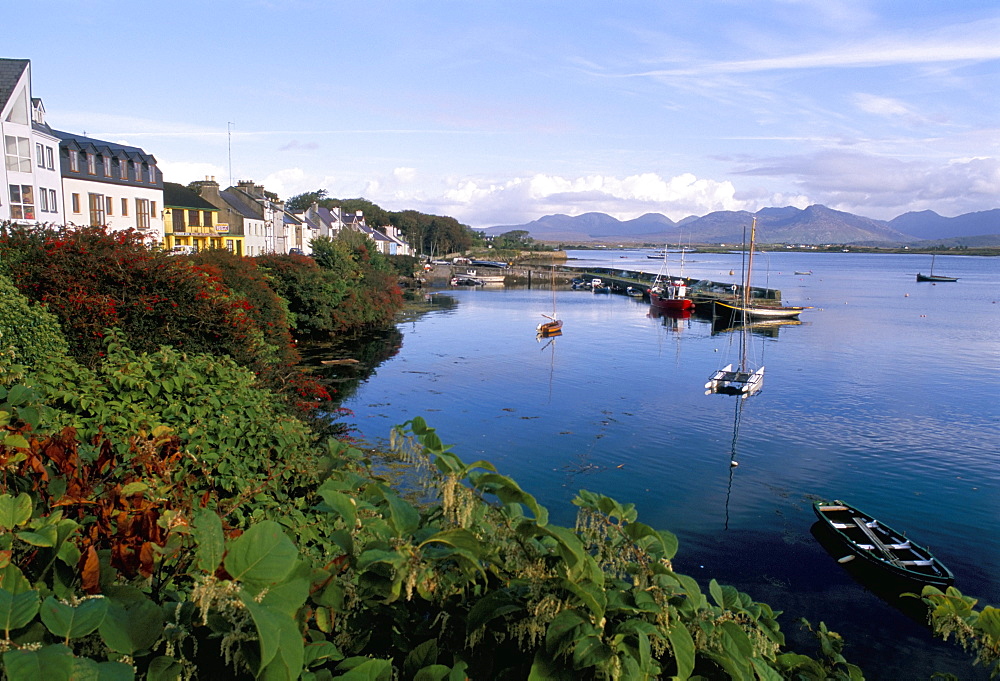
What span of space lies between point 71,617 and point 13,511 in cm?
86

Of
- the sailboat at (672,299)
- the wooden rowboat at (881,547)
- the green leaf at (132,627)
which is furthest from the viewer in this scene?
the sailboat at (672,299)

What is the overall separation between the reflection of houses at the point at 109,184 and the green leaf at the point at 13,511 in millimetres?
41734

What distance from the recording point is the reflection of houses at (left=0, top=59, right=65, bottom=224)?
34156mm

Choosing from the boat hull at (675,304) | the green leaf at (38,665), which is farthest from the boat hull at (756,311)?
the green leaf at (38,665)

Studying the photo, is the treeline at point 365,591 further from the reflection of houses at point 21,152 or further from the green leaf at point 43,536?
the reflection of houses at point 21,152

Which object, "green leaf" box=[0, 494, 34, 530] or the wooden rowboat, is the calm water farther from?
"green leaf" box=[0, 494, 34, 530]

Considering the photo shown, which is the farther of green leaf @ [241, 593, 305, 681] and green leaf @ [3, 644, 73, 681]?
green leaf @ [241, 593, 305, 681]

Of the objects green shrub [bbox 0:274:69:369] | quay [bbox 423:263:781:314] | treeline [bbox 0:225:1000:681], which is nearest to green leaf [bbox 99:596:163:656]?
treeline [bbox 0:225:1000:681]

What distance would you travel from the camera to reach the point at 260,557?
239 centimetres

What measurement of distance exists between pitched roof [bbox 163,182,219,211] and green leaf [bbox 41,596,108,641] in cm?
6616

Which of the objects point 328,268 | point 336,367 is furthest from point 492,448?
point 328,268

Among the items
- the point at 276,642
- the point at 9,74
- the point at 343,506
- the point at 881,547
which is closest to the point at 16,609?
the point at 276,642

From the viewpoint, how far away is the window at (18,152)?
34.5m

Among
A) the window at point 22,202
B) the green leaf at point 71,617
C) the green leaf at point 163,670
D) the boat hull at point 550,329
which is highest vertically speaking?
the window at point 22,202
